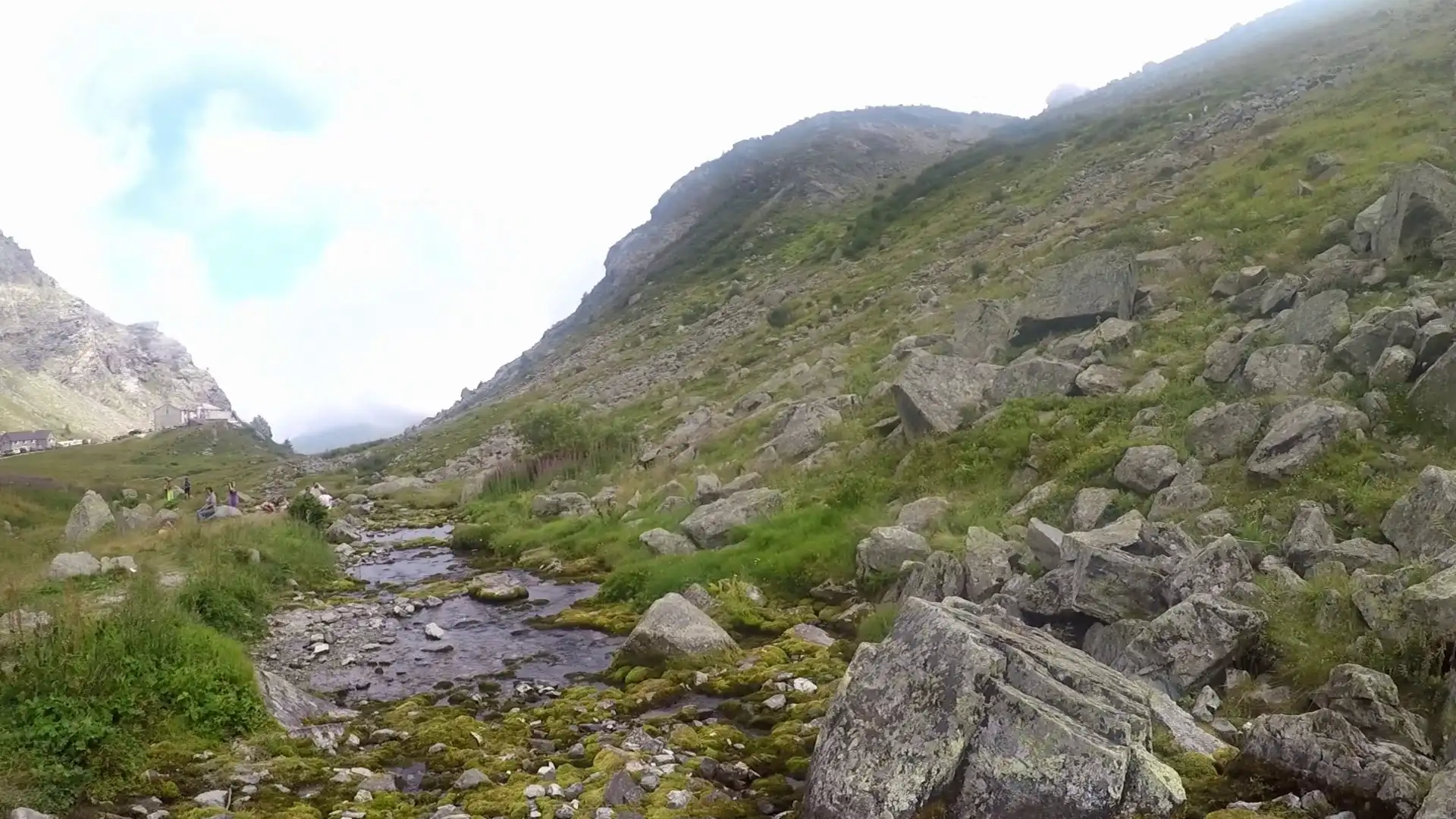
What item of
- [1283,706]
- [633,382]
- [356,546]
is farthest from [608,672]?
[633,382]

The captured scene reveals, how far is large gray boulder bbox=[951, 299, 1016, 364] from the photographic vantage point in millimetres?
26609

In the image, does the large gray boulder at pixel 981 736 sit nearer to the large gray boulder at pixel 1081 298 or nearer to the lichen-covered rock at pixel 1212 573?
the lichen-covered rock at pixel 1212 573

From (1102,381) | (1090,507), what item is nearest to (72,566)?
(1090,507)

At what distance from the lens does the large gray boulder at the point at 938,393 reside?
21375 millimetres

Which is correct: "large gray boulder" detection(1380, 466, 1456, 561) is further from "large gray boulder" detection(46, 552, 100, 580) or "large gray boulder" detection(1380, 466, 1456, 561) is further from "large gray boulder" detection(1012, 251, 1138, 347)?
"large gray boulder" detection(46, 552, 100, 580)

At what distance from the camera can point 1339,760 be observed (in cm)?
704

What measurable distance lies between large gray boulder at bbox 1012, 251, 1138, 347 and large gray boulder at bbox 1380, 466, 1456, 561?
47.9 ft

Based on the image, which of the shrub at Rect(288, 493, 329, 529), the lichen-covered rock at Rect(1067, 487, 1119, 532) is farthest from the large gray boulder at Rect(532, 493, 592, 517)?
the lichen-covered rock at Rect(1067, 487, 1119, 532)

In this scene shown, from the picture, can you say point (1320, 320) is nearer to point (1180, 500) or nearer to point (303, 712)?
point (1180, 500)

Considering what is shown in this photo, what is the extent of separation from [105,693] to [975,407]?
18.8m

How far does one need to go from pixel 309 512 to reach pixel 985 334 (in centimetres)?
2738

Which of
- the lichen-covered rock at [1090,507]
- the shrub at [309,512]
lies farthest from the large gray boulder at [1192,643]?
the shrub at [309,512]

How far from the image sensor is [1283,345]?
16859 millimetres

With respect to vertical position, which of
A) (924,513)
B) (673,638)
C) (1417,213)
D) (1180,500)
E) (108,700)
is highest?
(108,700)
